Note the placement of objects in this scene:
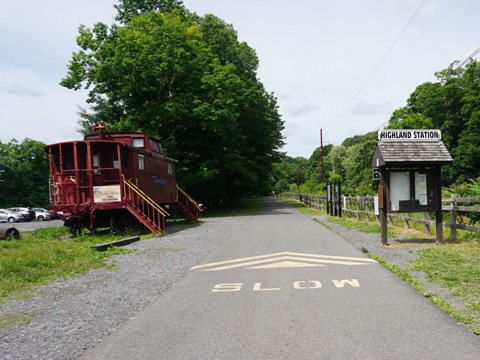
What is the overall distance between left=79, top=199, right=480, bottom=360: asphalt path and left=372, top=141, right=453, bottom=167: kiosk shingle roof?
13.5 feet

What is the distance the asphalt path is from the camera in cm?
453

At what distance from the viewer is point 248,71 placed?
47.5m

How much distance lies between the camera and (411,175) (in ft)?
42.1

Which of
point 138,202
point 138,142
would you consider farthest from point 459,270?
point 138,142

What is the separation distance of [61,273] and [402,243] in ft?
30.3

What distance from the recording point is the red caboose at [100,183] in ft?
58.8

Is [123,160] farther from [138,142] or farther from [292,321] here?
[292,321]

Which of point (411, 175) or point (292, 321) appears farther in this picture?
point (411, 175)

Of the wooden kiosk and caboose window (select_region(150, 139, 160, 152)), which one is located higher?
caboose window (select_region(150, 139, 160, 152))

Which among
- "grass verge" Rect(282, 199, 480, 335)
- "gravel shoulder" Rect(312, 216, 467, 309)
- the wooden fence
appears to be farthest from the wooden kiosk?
"grass verge" Rect(282, 199, 480, 335)

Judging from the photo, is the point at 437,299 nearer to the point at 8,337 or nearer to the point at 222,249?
the point at 8,337

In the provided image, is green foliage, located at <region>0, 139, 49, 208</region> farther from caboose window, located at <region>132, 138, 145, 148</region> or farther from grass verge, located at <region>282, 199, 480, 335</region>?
grass verge, located at <region>282, 199, 480, 335</region>

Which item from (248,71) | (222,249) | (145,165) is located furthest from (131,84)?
(222,249)

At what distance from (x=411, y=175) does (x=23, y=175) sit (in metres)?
75.6
